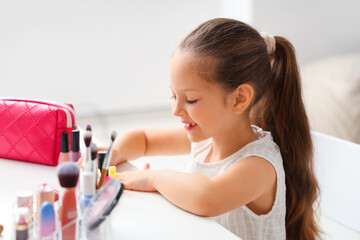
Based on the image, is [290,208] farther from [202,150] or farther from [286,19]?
[286,19]

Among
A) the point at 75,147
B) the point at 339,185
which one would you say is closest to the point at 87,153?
the point at 75,147

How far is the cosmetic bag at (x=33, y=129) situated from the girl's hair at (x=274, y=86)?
0.92ft

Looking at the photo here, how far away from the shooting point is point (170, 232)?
0.74 metres

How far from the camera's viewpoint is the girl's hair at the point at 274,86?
3.08 ft

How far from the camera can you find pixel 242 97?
0.96 metres

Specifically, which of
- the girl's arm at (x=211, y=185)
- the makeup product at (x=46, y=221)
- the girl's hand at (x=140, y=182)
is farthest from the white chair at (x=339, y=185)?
the makeup product at (x=46, y=221)

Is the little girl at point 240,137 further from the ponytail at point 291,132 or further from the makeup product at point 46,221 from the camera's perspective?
the makeup product at point 46,221

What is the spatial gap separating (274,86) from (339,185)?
0.53m

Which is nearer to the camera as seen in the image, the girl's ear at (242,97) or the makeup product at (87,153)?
the makeup product at (87,153)

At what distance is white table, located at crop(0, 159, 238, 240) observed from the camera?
0.74 metres

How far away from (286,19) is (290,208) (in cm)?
158

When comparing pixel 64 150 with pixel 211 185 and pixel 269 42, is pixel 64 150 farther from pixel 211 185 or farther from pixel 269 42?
pixel 269 42

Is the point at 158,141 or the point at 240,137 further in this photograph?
the point at 158,141

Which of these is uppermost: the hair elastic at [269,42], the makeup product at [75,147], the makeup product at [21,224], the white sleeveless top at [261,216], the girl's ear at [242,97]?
the hair elastic at [269,42]
